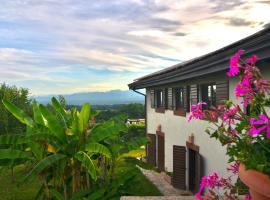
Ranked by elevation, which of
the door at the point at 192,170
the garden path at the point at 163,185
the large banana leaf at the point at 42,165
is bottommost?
the garden path at the point at 163,185

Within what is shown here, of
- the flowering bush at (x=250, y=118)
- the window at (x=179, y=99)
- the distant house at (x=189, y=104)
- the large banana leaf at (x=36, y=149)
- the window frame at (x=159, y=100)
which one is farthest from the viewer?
the window frame at (x=159, y=100)

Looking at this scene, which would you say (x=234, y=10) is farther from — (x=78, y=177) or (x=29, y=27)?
(x=29, y=27)

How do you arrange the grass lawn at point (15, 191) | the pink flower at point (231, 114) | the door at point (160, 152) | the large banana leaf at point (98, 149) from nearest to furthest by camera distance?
the pink flower at point (231, 114), the large banana leaf at point (98, 149), the grass lawn at point (15, 191), the door at point (160, 152)

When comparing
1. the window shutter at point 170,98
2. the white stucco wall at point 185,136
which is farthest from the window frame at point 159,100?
the window shutter at point 170,98

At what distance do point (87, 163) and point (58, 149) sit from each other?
39.1 inches

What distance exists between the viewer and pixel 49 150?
8.39m

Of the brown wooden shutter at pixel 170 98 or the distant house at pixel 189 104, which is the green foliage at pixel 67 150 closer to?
the distant house at pixel 189 104

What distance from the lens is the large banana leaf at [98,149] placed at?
25.2 feet

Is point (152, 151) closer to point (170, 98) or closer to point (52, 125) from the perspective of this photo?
point (170, 98)

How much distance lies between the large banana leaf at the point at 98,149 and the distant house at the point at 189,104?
2933 mm

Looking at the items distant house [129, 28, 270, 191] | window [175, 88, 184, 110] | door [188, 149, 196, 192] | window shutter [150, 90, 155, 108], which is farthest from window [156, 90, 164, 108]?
door [188, 149, 196, 192]

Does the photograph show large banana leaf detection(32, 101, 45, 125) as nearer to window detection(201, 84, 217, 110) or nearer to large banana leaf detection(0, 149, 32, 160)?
large banana leaf detection(0, 149, 32, 160)

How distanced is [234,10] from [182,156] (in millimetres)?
6052

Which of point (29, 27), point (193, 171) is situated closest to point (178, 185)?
point (193, 171)
